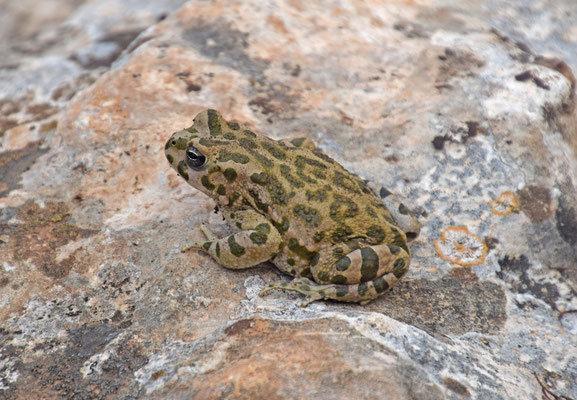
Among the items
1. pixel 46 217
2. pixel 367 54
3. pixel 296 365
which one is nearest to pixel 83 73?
pixel 46 217

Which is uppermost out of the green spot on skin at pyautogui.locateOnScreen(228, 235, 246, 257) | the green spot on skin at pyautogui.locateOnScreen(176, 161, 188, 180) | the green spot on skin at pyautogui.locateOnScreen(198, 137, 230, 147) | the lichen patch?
the green spot on skin at pyautogui.locateOnScreen(198, 137, 230, 147)

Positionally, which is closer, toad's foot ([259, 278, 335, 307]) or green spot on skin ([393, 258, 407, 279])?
toad's foot ([259, 278, 335, 307])

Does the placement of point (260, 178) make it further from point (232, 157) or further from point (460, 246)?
point (460, 246)

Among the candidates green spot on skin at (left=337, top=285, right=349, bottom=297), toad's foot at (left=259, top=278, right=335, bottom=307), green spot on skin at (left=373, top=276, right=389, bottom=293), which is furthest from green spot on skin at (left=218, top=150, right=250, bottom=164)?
green spot on skin at (left=373, top=276, right=389, bottom=293)

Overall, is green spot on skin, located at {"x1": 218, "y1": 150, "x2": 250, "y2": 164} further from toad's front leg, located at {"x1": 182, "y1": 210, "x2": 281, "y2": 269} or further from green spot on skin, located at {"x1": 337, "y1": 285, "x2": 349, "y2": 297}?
green spot on skin, located at {"x1": 337, "y1": 285, "x2": 349, "y2": 297}

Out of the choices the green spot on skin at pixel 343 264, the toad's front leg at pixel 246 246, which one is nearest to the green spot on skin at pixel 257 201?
the toad's front leg at pixel 246 246

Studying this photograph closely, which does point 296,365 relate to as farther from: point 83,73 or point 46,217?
point 83,73

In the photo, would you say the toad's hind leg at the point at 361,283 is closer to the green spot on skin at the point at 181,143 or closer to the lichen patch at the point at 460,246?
the lichen patch at the point at 460,246
